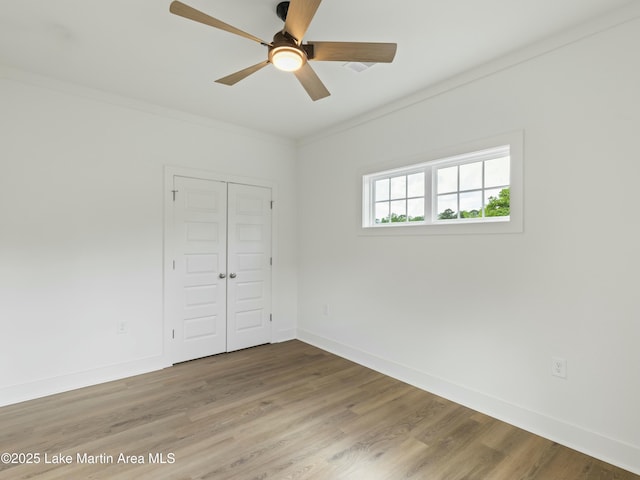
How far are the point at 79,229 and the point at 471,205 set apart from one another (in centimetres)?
357

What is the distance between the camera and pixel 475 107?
2.68 m

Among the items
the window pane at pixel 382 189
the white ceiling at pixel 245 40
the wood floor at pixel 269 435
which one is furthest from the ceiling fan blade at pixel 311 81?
the wood floor at pixel 269 435

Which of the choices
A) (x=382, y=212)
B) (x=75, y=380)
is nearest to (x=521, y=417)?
(x=382, y=212)

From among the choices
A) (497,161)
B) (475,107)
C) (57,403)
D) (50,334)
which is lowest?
(57,403)

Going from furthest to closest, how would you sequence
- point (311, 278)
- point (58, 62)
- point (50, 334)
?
point (311, 278) → point (50, 334) → point (58, 62)

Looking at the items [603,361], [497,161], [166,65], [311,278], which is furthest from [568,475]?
[166,65]

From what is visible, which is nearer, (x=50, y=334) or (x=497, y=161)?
(x=497, y=161)

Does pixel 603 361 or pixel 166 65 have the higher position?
pixel 166 65

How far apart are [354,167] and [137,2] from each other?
242 cm

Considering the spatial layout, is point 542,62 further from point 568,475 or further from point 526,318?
point 568,475

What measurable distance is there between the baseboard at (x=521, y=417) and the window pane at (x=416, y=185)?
1715 mm

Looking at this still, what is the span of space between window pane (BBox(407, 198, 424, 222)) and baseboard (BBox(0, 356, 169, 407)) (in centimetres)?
303

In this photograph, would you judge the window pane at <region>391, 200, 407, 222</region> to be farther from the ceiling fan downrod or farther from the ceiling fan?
the ceiling fan downrod

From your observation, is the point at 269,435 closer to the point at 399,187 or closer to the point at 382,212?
the point at 382,212
